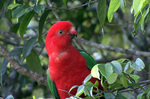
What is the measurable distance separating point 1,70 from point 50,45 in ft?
2.08

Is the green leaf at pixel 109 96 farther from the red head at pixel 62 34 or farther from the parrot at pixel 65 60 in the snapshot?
the red head at pixel 62 34

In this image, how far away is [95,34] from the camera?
4359 mm

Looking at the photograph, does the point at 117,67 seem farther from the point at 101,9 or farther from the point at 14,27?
the point at 14,27

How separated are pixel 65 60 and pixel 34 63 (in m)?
0.63

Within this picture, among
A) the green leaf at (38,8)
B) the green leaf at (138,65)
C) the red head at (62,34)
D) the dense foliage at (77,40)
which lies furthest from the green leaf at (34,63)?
the green leaf at (138,65)

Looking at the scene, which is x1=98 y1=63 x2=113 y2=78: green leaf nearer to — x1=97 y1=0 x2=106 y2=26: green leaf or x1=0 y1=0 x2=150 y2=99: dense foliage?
x1=0 y1=0 x2=150 y2=99: dense foliage

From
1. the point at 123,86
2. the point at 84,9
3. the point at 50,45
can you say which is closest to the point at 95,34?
the point at 84,9

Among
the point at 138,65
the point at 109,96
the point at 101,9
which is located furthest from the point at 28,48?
the point at 138,65

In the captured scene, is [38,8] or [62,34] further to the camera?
[62,34]

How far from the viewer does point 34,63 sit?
3.11 meters

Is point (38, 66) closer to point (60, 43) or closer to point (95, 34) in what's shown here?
point (60, 43)

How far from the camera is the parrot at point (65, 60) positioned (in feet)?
8.52

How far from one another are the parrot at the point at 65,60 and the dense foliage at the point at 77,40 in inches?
5.9

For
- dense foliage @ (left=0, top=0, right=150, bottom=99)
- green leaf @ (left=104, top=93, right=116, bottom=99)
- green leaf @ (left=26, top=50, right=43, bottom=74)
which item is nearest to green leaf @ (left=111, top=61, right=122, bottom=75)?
dense foliage @ (left=0, top=0, right=150, bottom=99)
